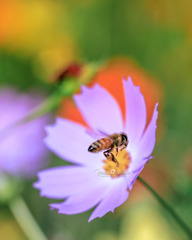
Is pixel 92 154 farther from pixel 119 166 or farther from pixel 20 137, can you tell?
pixel 20 137

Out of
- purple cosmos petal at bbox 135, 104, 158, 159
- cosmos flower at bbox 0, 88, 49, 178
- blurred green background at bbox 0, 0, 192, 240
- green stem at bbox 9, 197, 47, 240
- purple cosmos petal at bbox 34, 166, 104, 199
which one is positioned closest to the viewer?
purple cosmos petal at bbox 135, 104, 158, 159

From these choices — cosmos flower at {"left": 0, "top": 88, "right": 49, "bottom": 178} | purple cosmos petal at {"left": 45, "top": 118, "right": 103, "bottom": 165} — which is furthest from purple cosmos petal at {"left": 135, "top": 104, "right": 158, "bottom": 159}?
cosmos flower at {"left": 0, "top": 88, "right": 49, "bottom": 178}

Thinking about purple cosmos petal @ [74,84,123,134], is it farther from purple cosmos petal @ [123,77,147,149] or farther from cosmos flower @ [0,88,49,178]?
cosmos flower @ [0,88,49,178]

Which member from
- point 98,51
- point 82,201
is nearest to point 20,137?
point 98,51

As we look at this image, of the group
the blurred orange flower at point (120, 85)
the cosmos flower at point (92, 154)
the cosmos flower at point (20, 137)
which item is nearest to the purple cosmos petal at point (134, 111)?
the cosmos flower at point (92, 154)

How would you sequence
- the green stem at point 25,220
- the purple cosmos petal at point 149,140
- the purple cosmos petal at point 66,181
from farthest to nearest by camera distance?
1. the green stem at point 25,220
2. the purple cosmos petal at point 66,181
3. the purple cosmos petal at point 149,140

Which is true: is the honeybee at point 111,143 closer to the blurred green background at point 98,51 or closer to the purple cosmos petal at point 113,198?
the purple cosmos petal at point 113,198
